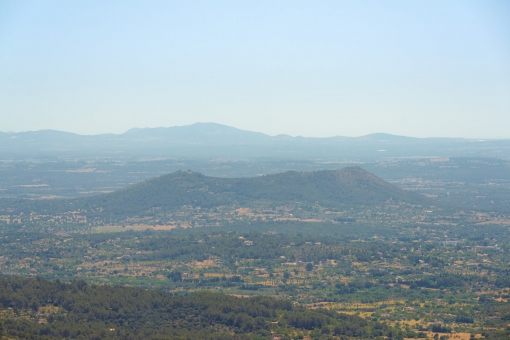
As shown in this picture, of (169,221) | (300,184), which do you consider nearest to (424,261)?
(169,221)

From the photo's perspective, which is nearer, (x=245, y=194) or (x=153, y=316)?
(x=153, y=316)

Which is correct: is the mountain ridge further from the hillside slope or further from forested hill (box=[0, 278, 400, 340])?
forested hill (box=[0, 278, 400, 340])

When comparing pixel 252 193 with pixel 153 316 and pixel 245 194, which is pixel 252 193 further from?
pixel 153 316

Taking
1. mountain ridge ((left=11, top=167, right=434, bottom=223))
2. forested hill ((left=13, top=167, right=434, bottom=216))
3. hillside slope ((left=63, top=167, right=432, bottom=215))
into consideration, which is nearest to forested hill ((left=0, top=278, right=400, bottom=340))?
mountain ridge ((left=11, top=167, right=434, bottom=223))

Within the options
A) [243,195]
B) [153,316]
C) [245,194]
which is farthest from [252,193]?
[153,316]

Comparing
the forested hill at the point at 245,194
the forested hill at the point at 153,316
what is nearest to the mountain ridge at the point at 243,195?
the forested hill at the point at 245,194

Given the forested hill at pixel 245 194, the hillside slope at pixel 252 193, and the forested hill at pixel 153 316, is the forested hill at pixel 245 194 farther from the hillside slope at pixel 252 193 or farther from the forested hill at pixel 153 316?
the forested hill at pixel 153 316
